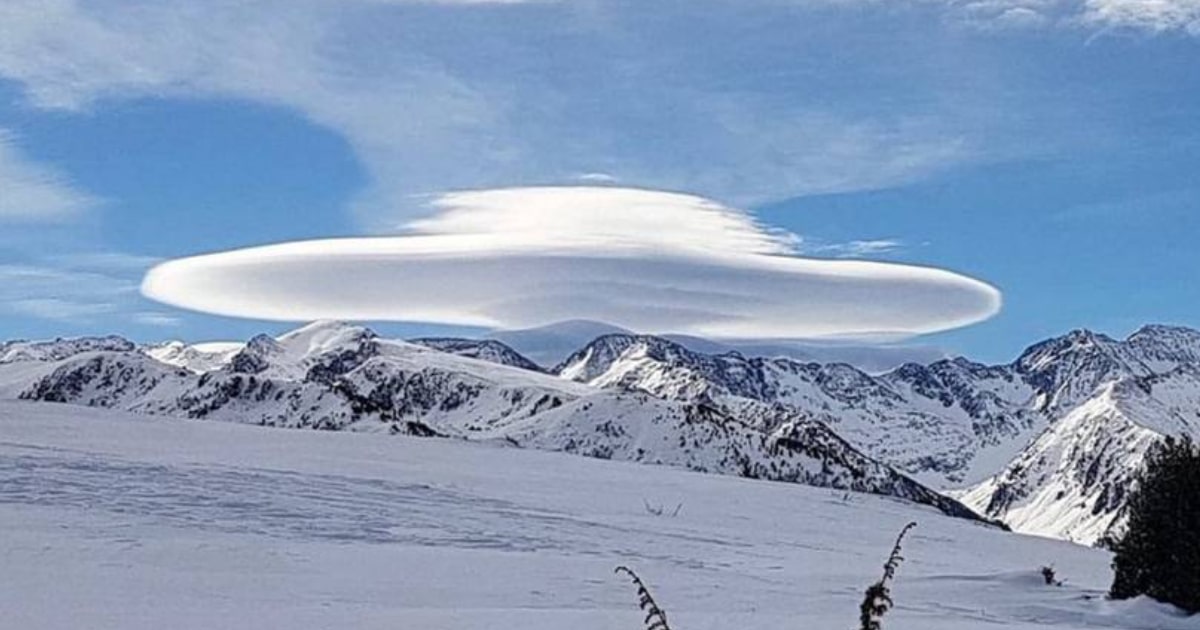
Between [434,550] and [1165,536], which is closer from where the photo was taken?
[1165,536]

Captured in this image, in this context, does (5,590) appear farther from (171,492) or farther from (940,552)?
(940,552)

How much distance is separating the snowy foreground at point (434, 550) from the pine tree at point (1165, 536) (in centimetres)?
50

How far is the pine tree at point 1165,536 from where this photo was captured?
15938 millimetres

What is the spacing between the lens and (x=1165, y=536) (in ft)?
54.1

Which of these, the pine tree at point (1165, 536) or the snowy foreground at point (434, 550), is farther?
the pine tree at point (1165, 536)

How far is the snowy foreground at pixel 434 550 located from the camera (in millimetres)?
12234

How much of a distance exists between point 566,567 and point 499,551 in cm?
156

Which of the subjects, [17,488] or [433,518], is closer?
[17,488]

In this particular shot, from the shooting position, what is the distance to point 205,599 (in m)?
12.1

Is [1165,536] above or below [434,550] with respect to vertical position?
above

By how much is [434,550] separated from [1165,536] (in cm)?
884

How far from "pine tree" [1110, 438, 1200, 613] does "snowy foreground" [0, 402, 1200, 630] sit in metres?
0.50

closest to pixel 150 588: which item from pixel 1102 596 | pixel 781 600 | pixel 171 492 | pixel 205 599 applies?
pixel 205 599

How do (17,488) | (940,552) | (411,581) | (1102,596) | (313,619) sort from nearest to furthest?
1. (313,619)
2. (411,581)
3. (1102,596)
4. (17,488)
5. (940,552)
